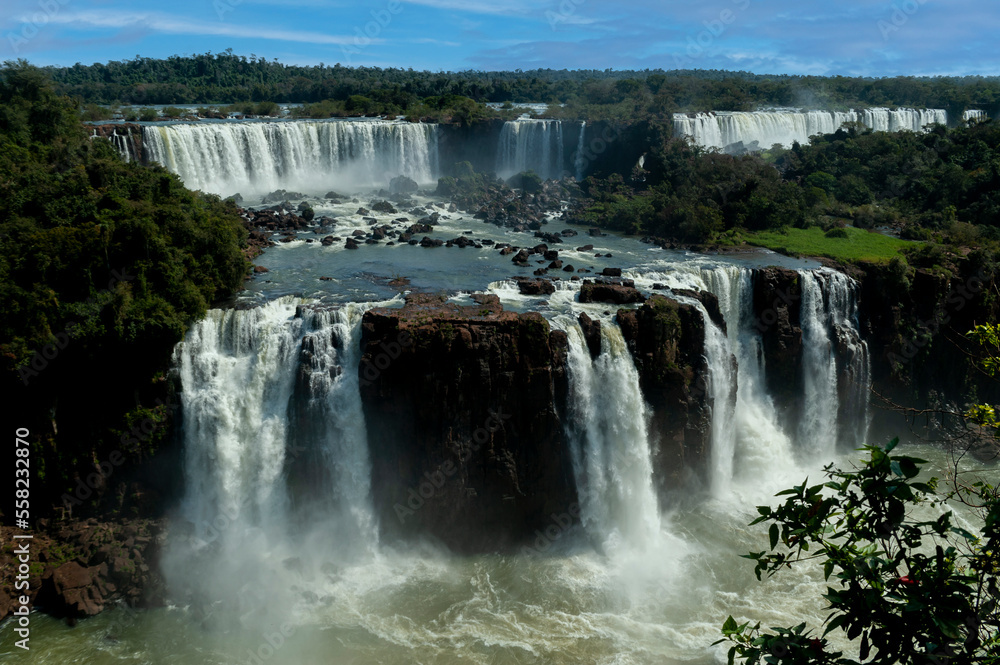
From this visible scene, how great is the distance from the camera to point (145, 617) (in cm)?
1450

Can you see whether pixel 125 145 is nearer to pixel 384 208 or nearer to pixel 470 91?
pixel 384 208

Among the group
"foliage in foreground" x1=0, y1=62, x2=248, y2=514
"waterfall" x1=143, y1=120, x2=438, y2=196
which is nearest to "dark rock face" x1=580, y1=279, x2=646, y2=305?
"foliage in foreground" x1=0, y1=62, x2=248, y2=514

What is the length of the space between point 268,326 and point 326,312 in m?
1.45

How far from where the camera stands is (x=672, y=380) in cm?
1820

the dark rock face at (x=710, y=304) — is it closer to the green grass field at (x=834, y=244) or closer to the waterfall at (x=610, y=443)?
the waterfall at (x=610, y=443)

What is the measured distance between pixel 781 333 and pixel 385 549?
44.1ft

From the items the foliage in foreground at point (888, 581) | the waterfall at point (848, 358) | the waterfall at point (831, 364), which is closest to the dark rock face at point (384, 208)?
the waterfall at point (831, 364)

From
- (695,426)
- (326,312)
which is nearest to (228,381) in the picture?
(326,312)

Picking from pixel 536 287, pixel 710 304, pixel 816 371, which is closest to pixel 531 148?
pixel 536 287

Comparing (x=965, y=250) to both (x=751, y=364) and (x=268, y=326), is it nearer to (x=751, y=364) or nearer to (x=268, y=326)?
(x=751, y=364)

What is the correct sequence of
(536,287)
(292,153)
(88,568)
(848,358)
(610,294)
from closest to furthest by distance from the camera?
(88,568) < (610,294) < (536,287) < (848,358) < (292,153)

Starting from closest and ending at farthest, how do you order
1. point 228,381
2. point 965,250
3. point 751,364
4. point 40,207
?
1. point 228,381
2. point 40,207
3. point 751,364
4. point 965,250

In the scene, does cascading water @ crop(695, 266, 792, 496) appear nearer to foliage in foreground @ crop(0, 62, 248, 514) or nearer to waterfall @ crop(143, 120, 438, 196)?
foliage in foreground @ crop(0, 62, 248, 514)

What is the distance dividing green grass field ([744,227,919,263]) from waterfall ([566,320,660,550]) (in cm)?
1192
